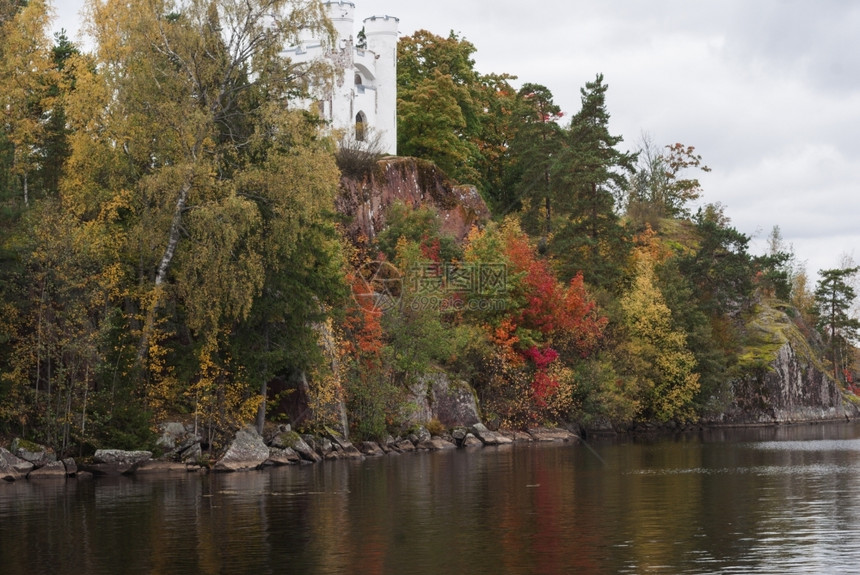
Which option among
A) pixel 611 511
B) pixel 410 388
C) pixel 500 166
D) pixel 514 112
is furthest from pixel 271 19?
pixel 500 166

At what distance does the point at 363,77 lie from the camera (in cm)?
7631

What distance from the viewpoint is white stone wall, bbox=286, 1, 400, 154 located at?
71.4 m

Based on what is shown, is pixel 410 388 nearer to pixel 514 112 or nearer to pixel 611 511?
pixel 611 511

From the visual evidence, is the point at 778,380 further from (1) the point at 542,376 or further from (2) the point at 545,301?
(1) the point at 542,376

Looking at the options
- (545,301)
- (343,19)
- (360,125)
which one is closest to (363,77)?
(360,125)

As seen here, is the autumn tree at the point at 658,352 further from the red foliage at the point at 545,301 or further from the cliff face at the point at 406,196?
the cliff face at the point at 406,196

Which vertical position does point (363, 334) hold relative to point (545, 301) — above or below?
below

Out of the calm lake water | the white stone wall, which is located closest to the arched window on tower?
the white stone wall

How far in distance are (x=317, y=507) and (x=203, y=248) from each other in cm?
1559

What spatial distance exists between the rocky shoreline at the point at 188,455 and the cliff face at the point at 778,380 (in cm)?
4539

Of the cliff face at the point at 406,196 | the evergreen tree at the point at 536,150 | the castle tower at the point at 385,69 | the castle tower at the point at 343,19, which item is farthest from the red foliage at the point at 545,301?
the castle tower at the point at 343,19

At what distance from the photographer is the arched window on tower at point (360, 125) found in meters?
75.0

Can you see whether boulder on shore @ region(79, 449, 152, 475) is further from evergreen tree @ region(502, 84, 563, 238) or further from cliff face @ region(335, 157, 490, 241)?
evergreen tree @ region(502, 84, 563, 238)

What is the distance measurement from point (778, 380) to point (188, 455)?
6203 centimetres
